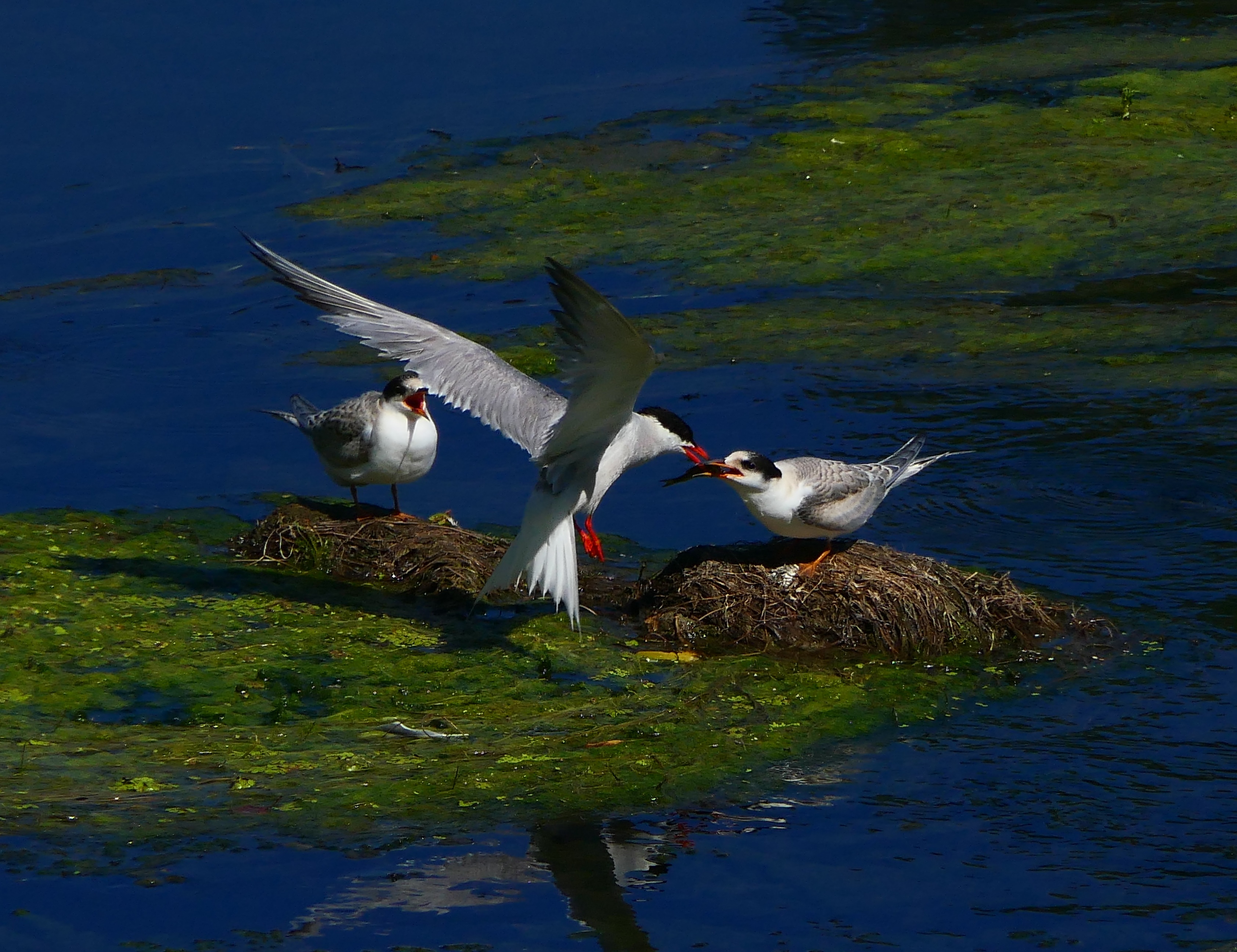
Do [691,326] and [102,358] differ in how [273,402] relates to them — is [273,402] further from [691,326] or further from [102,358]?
[691,326]

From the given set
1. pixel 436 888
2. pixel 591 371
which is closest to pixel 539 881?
pixel 436 888

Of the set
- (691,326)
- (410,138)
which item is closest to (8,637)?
(691,326)

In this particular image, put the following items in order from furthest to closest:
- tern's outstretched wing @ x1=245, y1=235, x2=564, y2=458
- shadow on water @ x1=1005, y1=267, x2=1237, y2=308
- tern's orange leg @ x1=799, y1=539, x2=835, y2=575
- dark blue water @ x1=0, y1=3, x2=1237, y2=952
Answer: shadow on water @ x1=1005, y1=267, x2=1237, y2=308 → tern's outstretched wing @ x1=245, y1=235, x2=564, y2=458 → tern's orange leg @ x1=799, y1=539, x2=835, y2=575 → dark blue water @ x1=0, y1=3, x2=1237, y2=952

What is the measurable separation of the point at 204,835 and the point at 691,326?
8.32 m

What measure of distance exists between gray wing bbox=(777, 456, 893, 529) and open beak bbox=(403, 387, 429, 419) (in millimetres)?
2110

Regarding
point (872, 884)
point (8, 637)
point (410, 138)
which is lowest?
point (872, 884)

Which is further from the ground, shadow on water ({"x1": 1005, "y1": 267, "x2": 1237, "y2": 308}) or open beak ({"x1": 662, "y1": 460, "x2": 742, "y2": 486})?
shadow on water ({"x1": 1005, "y1": 267, "x2": 1237, "y2": 308})

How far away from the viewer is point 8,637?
7.90m

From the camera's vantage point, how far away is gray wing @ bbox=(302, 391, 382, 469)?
9.20m

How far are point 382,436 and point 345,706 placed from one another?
6.76 feet

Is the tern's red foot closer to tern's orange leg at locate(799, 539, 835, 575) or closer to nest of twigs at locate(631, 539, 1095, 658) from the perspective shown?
nest of twigs at locate(631, 539, 1095, 658)

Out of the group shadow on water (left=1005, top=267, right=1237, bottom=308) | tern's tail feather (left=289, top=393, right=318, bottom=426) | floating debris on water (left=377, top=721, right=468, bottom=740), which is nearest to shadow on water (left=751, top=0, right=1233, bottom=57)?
shadow on water (left=1005, top=267, right=1237, bottom=308)

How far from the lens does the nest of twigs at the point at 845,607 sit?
8062 mm

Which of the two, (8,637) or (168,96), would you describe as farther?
(168,96)
